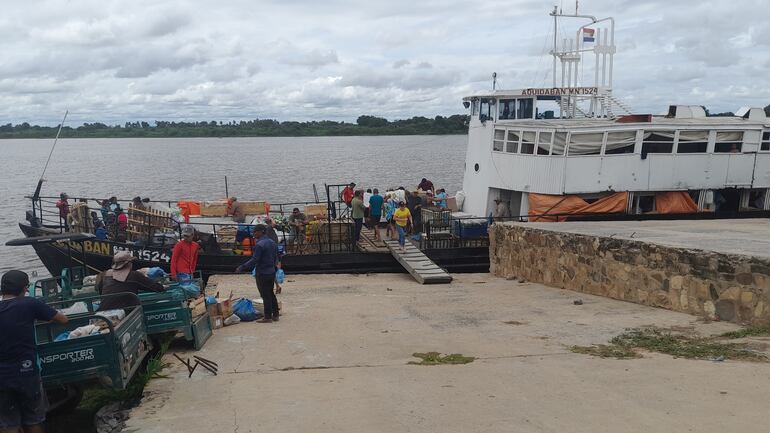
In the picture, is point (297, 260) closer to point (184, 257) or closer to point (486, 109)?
point (184, 257)

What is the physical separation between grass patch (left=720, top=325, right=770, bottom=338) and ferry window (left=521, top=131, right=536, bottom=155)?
10631mm

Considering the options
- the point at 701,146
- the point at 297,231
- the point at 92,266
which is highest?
the point at 701,146

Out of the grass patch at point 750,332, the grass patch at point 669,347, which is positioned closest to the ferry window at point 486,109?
the grass patch at point 669,347

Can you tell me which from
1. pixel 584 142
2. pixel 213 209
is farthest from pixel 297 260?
pixel 584 142

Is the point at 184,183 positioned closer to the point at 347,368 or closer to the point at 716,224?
the point at 716,224

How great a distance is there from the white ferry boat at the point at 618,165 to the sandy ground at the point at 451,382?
7672mm

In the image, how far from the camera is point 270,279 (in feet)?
34.6

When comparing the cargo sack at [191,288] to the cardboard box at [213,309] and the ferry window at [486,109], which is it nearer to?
the cardboard box at [213,309]

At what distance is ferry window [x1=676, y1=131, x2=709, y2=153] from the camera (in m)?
18.9

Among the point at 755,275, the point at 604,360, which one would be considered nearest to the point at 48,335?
the point at 604,360

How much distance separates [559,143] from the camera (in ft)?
60.5

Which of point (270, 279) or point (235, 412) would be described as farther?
point (270, 279)

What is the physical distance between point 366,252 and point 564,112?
9529 mm

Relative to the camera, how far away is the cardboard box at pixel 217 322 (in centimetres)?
1009
